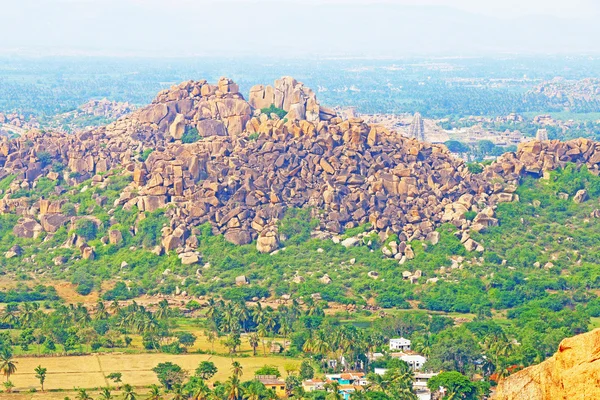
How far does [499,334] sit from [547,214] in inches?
1066

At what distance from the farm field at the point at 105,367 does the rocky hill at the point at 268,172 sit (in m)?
21.5

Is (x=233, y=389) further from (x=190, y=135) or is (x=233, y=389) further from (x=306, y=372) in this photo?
(x=190, y=135)

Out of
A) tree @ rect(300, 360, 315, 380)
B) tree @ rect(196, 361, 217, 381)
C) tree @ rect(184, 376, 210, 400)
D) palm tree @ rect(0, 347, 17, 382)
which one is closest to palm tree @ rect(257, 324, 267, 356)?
tree @ rect(300, 360, 315, 380)

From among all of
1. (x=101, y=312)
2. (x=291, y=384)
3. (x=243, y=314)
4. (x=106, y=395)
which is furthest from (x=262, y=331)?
(x=106, y=395)

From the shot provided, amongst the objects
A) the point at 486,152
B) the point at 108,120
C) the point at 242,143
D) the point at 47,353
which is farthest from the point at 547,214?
the point at 108,120

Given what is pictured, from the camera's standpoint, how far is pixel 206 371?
2576 inches

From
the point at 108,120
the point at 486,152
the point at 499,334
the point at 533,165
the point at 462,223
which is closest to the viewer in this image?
the point at 499,334

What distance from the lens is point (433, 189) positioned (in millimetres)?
96000

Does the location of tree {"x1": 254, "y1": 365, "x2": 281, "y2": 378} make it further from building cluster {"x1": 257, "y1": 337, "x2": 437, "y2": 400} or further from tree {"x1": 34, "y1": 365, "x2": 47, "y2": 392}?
tree {"x1": 34, "y1": 365, "x2": 47, "y2": 392}

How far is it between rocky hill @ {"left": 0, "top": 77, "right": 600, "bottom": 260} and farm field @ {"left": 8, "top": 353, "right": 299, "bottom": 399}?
21549 mm

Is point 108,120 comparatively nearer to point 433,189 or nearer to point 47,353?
point 433,189

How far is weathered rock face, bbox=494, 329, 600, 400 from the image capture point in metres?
18.5

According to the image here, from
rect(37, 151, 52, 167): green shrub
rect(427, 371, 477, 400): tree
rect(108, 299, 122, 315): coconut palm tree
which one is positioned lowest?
rect(108, 299, 122, 315): coconut palm tree

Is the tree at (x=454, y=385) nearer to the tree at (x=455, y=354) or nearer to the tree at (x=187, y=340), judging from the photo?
the tree at (x=455, y=354)
